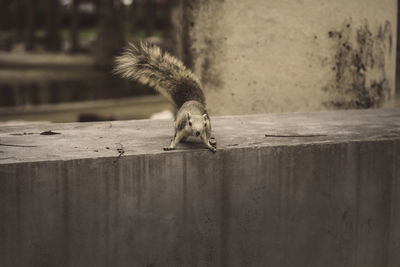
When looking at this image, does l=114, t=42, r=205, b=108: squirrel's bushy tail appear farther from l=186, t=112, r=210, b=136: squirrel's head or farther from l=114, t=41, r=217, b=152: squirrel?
l=186, t=112, r=210, b=136: squirrel's head

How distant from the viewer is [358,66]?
17.4ft

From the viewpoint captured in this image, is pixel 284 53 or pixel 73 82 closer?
pixel 284 53

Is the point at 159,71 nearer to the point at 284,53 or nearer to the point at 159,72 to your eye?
the point at 159,72

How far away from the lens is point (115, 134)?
359cm

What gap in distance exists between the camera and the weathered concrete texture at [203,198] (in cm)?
286

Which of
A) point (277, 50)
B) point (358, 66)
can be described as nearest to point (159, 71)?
point (277, 50)

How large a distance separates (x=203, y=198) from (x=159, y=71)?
97 cm

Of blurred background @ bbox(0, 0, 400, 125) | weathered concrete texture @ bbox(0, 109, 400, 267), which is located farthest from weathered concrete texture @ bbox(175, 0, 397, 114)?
weathered concrete texture @ bbox(0, 109, 400, 267)

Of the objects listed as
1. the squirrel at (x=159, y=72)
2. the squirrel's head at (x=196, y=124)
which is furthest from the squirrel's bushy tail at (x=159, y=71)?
the squirrel's head at (x=196, y=124)

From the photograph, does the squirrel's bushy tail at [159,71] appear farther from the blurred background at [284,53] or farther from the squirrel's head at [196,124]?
the blurred background at [284,53]

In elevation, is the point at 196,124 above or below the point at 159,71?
below

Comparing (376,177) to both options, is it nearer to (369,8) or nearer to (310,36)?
(310,36)

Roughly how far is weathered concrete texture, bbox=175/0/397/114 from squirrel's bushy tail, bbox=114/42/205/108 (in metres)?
1.47

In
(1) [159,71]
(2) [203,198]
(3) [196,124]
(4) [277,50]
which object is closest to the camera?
(3) [196,124]
